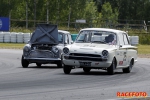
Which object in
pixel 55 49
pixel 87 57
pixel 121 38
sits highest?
pixel 121 38

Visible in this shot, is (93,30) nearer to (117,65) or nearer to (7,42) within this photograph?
(117,65)

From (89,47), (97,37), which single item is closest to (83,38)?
(97,37)

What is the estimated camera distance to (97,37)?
2180cm

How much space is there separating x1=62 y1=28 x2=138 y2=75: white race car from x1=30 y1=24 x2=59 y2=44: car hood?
342cm

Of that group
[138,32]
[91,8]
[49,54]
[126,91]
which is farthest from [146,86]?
[91,8]

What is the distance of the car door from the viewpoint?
2141cm

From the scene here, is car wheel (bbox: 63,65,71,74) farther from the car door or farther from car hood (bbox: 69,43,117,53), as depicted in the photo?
the car door

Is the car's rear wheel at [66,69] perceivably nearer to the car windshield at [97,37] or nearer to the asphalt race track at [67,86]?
the asphalt race track at [67,86]

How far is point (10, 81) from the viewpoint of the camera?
685 inches

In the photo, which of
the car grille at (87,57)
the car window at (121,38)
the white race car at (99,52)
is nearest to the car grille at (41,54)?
the white race car at (99,52)

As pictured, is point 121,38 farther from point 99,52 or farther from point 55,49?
point 55,49

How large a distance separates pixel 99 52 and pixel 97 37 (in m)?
1.52

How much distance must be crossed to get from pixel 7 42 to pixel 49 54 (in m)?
30.7

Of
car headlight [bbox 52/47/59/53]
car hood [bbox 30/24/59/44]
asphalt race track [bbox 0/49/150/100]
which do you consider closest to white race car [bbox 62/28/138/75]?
asphalt race track [bbox 0/49/150/100]
